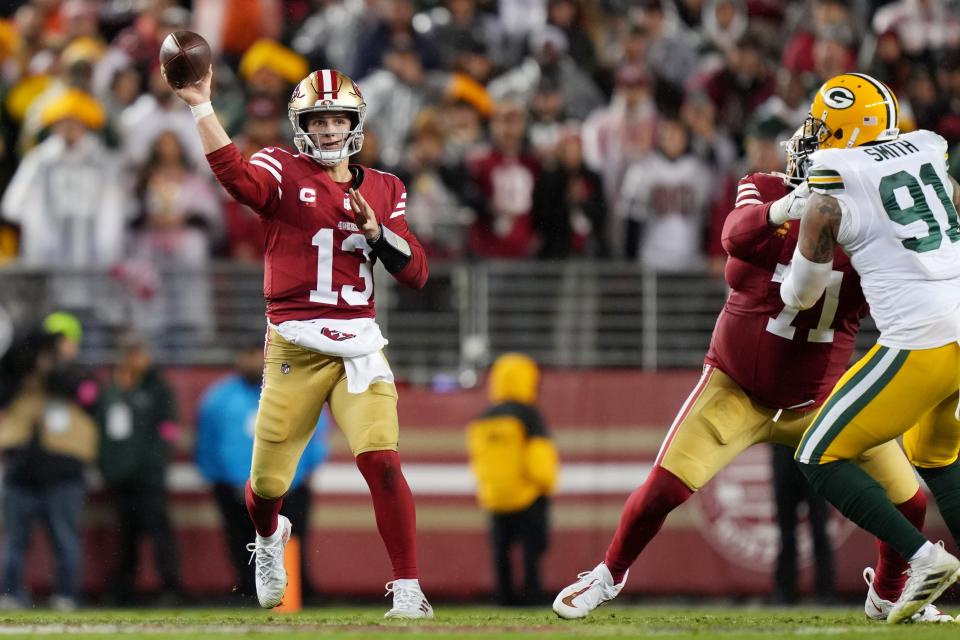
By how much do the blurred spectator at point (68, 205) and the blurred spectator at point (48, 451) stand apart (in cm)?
54

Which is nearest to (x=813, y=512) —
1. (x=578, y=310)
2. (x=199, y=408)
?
(x=578, y=310)

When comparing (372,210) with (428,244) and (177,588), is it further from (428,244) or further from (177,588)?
(177,588)

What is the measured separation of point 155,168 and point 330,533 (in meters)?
2.87

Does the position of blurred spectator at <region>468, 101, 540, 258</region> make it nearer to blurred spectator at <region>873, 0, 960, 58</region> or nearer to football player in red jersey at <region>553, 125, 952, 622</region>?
blurred spectator at <region>873, 0, 960, 58</region>

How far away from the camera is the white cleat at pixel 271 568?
7.37 metres

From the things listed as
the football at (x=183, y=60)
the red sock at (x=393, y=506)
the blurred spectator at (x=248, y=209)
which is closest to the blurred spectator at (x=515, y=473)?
the blurred spectator at (x=248, y=209)

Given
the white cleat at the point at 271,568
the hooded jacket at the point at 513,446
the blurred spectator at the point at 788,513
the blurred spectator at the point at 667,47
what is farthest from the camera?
the blurred spectator at the point at 667,47

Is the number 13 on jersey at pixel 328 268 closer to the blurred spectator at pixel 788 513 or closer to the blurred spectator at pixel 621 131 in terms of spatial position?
the blurred spectator at pixel 788 513

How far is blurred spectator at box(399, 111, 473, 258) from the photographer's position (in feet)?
37.7

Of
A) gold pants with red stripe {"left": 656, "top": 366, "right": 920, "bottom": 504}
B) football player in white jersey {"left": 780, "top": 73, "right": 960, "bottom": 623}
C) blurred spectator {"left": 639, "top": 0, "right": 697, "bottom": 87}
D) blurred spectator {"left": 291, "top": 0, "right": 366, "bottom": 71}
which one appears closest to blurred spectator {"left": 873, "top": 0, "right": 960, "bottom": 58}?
blurred spectator {"left": 639, "top": 0, "right": 697, "bottom": 87}

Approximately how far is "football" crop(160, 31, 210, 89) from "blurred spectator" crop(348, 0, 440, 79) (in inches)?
238

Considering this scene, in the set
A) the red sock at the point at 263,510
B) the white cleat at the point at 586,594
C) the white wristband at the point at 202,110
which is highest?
the white wristband at the point at 202,110

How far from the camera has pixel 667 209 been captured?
39.5 feet

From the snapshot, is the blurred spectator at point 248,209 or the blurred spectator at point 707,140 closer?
the blurred spectator at point 248,209
